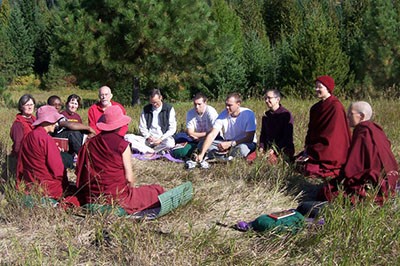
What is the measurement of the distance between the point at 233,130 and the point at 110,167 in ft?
8.33

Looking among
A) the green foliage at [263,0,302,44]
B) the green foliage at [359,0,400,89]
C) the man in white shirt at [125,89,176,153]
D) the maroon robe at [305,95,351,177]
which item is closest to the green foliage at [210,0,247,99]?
the green foliage at [359,0,400,89]

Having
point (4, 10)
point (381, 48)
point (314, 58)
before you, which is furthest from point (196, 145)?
point (4, 10)

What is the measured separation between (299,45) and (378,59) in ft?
11.7

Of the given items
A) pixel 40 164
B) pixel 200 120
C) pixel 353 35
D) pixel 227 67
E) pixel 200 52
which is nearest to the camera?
pixel 40 164

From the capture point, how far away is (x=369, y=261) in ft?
9.95

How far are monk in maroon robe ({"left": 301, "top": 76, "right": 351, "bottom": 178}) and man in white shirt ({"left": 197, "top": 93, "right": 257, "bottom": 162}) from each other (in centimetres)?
92

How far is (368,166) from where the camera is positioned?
3.88m

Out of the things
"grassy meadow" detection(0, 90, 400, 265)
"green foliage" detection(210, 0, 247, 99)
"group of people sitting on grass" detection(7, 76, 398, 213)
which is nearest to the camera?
"grassy meadow" detection(0, 90, 400, 265)

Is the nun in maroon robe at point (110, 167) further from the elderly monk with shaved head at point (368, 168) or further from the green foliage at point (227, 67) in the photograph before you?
the green foliage at point (227, 67)

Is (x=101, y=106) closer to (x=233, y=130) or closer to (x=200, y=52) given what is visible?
(x=233, y=130)

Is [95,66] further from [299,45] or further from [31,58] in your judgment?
[31,58]

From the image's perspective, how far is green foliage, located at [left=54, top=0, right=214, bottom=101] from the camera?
13.5 metres

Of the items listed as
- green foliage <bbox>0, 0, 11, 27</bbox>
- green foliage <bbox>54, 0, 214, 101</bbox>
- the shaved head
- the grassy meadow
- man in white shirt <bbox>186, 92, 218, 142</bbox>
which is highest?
green foliage <bbox>0, 0, 11, 27</bbox>

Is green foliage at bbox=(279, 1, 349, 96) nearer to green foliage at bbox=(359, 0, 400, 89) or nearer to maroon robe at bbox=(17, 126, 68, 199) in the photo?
green foliage at bbox=(359, 0, 400, 89)
